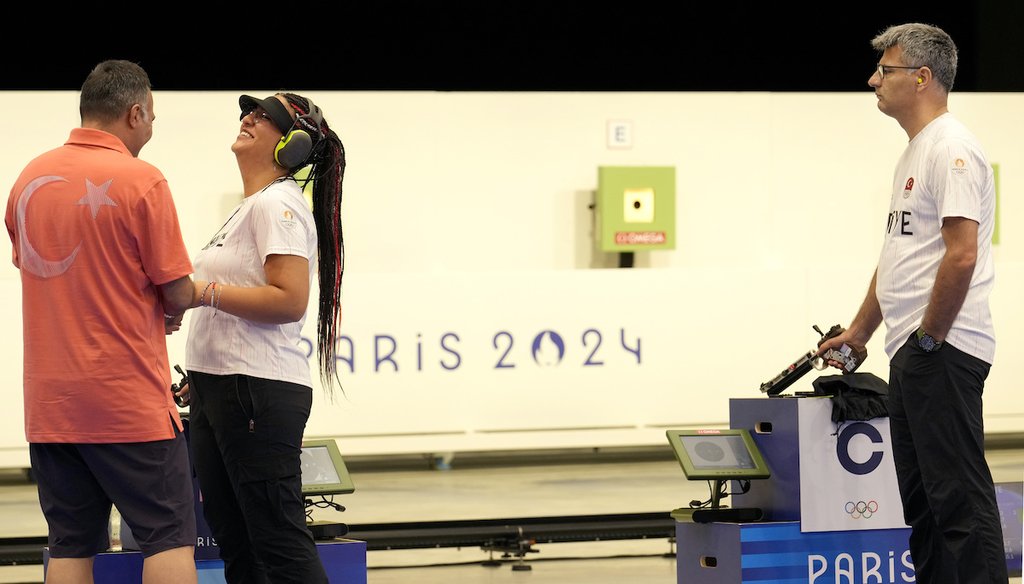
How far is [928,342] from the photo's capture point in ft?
9.32

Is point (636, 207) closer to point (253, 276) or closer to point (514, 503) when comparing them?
point (514, 503)

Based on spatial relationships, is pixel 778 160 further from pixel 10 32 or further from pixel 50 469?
pixel 50 469

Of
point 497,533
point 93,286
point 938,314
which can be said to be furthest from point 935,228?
point 497,533

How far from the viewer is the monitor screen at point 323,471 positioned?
3.31 metres

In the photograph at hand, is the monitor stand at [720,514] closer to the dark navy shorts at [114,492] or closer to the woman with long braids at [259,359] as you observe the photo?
the woman with long braids at [259,359]

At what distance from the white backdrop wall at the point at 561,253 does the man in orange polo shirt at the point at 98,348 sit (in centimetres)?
423

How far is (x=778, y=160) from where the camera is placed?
24.7 ft

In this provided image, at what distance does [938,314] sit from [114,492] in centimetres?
170

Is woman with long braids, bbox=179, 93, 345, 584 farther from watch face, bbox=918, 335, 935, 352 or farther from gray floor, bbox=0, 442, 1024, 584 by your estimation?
gray floor, bbox=0, 442, 1024, 584

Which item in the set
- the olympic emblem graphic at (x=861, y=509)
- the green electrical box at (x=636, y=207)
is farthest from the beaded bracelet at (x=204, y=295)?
the green electrical box at (x=636, y=207)

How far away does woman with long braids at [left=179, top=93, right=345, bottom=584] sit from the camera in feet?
8.63

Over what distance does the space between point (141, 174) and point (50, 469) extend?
0.58m

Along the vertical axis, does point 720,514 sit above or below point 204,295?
below

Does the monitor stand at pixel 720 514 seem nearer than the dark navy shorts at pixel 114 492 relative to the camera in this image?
No
